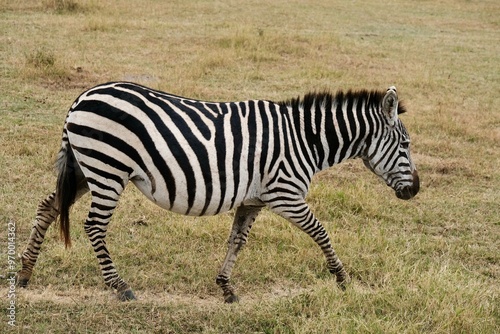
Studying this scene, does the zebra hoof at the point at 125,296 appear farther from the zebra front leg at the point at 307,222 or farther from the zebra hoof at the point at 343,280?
the zebra hoof at the point at 343,280

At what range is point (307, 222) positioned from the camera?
5.35 m

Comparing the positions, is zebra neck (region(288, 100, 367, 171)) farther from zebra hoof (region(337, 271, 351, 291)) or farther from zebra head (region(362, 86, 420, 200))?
zebra hoof (region(337, 271, 351, 291))

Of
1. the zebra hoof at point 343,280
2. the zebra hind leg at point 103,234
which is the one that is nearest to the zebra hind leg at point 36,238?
the zebra hind leg at point 103,234

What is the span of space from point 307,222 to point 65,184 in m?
1.86

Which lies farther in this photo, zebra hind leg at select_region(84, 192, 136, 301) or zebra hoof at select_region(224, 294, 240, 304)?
zebra hoof at select_region(224, 294, 240, 304)

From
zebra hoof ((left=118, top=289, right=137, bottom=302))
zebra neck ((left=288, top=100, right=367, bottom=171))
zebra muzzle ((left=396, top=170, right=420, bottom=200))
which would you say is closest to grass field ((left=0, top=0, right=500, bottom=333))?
zebra hoof ((left=118, top=289, right=137, bottom=302))

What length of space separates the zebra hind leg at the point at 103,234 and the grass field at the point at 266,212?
129mm

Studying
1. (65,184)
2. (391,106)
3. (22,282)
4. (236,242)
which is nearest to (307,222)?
(236,242)

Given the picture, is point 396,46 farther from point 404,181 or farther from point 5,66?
point 404,181

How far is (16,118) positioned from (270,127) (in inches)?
212

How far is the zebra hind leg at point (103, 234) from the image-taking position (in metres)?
4.99

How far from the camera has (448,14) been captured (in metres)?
22.5

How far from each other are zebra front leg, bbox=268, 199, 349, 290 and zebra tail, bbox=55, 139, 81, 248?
1507 millimetres

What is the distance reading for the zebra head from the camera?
5.69m
